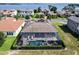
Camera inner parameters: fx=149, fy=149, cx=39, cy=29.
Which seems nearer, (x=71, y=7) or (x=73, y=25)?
(x=73, y=25)

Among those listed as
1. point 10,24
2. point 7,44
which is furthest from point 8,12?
point 7,44

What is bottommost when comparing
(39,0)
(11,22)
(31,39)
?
(31,39)

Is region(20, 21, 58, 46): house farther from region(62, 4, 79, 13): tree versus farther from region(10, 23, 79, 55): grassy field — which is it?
region(62, 4, 79, 13): tree

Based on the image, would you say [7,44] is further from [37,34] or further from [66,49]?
[66,49]

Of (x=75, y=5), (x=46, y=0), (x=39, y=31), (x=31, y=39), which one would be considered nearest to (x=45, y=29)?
(x=39, y=31)

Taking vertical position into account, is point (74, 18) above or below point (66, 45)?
above

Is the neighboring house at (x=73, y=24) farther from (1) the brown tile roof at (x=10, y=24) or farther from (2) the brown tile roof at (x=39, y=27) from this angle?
(1) the brown tile roof at (x=10, y=24)

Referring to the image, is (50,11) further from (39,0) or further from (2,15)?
(2,15)
